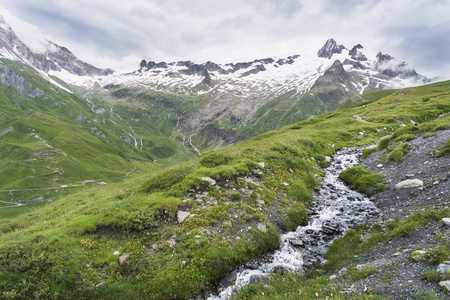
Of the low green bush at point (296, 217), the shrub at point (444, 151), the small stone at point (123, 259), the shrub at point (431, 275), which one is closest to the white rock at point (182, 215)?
the small stone at point (123, 259)

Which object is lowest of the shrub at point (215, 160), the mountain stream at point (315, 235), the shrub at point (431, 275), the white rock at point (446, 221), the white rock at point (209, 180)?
the mountain stream at point (315, 235)

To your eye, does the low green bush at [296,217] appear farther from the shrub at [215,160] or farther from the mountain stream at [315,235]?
the shrub at [215,160]

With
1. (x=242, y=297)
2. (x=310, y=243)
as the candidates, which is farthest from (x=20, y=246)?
(x=310, y=243)

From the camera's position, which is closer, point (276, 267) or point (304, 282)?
point (304, 282)

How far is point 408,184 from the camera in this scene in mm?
16266

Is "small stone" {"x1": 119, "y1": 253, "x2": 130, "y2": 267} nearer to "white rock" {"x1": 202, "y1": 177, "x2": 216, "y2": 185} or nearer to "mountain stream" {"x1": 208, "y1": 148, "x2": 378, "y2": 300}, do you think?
"mountain stream" {"x1": 208, "y1": 148, "x2": 378, "y2": 300}

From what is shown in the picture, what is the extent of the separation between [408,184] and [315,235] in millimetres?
8871

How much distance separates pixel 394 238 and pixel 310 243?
4.52 meters

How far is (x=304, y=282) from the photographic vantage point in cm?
961

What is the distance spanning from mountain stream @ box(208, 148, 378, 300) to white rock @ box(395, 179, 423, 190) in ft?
8.35

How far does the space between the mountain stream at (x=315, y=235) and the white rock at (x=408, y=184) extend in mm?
2545

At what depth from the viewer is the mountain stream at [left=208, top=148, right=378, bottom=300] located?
1142cm

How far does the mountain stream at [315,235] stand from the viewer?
1142 cm

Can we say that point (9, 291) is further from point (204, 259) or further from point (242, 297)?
point (242, 297)
